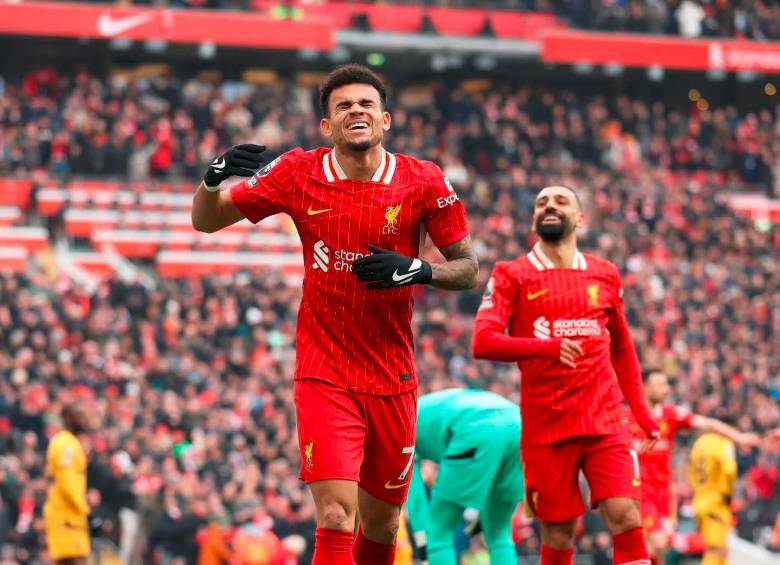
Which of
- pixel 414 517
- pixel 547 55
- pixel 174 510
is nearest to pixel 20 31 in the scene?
pixel 547 55

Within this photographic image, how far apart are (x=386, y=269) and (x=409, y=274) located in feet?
0.37

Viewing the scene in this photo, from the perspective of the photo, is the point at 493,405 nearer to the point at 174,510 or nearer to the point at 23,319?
the point at 174,510

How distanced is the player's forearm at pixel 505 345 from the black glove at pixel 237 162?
7.06 feet

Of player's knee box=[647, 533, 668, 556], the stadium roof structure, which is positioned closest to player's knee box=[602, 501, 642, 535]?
player's knee box=[647, 533, 668, 556]

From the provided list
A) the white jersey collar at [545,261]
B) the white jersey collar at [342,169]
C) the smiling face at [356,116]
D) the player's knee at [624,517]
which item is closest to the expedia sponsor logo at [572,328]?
the white jersey collar at [545,261]

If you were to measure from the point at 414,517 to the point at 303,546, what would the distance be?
4389 millimetres

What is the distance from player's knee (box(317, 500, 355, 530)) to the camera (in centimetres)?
665

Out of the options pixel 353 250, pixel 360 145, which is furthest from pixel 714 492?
pixel 360 145

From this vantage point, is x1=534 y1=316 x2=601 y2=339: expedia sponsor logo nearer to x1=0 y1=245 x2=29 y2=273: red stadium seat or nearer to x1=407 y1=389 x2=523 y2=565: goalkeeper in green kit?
x1=407 y1=389 x2=523 y2=565: goalkeeper in green kit

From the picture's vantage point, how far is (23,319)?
1984 cm

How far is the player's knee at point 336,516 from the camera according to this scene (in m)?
6.65

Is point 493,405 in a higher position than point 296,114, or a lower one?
lower

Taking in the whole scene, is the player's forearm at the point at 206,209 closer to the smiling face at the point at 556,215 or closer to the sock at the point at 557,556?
the smiling face at the point at 556,215

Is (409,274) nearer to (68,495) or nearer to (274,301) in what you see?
(68,495)
